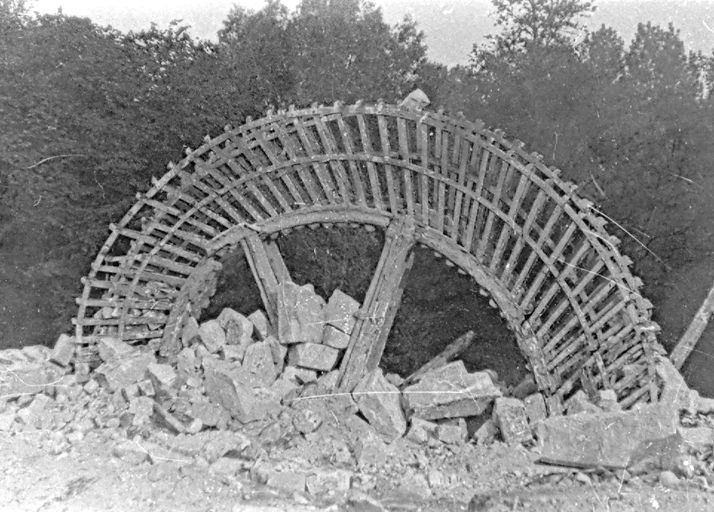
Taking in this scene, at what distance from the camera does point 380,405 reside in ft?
22.4

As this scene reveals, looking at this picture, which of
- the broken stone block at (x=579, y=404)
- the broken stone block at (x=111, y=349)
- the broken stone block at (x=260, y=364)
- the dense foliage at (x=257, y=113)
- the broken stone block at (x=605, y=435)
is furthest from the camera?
the dense foliage at (x=257, y=113)

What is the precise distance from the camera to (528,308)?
6.82 metres

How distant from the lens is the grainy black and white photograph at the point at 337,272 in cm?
579

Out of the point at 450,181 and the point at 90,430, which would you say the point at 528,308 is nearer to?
the point at 450,181

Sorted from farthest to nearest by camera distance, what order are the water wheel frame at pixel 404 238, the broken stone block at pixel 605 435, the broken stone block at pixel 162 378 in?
1. the broken stone block at pixel 162 378
2. the water wheel frame at pixel 404 238
3. the broken stone block at pixel 605 435

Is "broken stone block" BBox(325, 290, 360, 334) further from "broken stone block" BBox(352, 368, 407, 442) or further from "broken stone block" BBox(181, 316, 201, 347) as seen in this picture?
"broken stone block" BBox(181, 316, 201, 347)

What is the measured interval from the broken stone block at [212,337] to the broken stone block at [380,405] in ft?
6.50

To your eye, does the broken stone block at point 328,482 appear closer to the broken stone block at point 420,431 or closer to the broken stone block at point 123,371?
the broken stone block at point 420,431

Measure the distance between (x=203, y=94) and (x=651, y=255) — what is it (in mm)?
10960

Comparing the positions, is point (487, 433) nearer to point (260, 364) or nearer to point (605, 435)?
point (605, 435)

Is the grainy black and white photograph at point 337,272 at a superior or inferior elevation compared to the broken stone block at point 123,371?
superior

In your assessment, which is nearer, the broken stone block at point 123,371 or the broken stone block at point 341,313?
the broken stone block at point 123,371

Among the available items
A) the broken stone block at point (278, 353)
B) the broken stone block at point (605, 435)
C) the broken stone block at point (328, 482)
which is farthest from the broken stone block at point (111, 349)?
the broken stone block at point (605, 435)

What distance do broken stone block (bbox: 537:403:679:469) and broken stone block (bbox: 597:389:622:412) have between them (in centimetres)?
27
